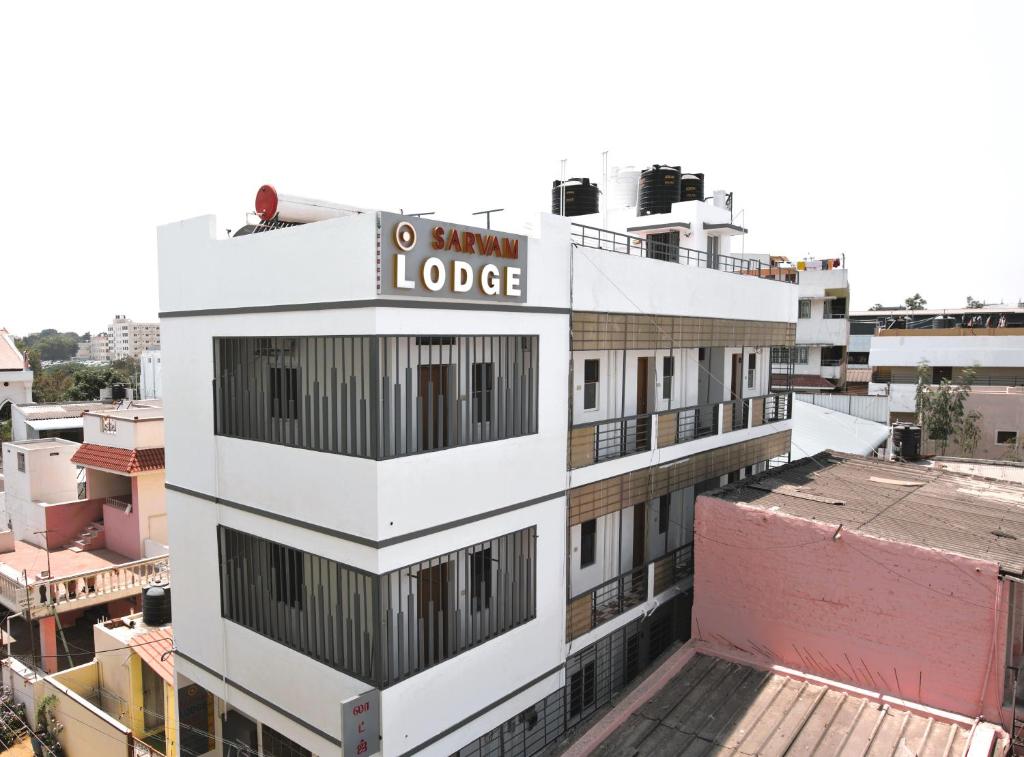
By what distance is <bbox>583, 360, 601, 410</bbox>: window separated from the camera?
1546 centimetres

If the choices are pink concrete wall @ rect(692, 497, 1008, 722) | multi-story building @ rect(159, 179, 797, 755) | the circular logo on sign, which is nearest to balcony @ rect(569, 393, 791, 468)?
multi-story building @ rect(159, 179, 797, 755)

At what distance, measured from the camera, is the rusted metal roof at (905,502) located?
13.3 metres

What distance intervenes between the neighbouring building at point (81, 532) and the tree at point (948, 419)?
126 feet

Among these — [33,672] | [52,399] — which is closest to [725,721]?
[33,672]

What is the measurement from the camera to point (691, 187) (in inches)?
907

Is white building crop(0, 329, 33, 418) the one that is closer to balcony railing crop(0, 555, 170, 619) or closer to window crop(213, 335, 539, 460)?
balcony railing crop(0, 555, 170, 619)

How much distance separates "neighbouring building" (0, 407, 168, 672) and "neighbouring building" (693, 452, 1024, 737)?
19.8 meters

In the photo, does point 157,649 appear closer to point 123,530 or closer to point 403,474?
point 123,530

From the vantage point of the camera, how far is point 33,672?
776 inches

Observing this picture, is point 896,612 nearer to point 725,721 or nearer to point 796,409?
point 725,721

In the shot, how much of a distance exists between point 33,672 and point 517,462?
17.0m

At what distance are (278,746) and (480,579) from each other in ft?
16.6

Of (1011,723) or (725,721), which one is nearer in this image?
(1011,723)

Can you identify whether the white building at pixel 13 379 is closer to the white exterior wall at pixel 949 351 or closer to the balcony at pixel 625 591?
the balcony at pixel 625 591
